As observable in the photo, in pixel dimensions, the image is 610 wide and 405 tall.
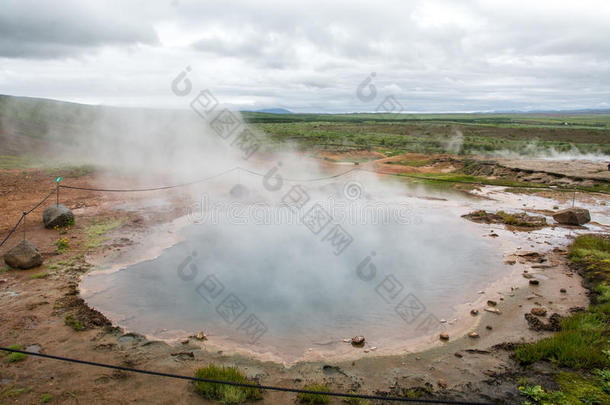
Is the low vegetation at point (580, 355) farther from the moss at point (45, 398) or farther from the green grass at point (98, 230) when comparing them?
the green grass at point (98, 230)

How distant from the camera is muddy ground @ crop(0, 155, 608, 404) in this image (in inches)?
180

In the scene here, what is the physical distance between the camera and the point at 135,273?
26.8 ft

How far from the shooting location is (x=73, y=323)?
5973 millimetres

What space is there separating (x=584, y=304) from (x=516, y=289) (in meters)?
1.13

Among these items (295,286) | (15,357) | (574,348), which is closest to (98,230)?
(15,357)

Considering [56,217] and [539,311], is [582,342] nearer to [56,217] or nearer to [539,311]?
[539,311]

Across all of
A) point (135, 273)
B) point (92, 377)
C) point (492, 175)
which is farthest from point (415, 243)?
point (492, 175)

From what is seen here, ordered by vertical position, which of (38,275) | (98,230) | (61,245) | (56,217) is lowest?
(38,275)

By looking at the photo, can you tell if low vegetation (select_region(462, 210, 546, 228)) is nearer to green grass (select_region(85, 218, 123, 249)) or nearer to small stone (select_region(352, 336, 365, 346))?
small stone (select_region(352, 336, 365, 346))

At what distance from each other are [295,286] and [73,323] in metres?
3.81

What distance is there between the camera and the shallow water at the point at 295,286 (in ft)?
20.3

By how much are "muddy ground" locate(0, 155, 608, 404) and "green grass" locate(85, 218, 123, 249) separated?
0.89 metres

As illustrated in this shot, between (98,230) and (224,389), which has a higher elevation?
(98,230)

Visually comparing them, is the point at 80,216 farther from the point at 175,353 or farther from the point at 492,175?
the point at 492,175
